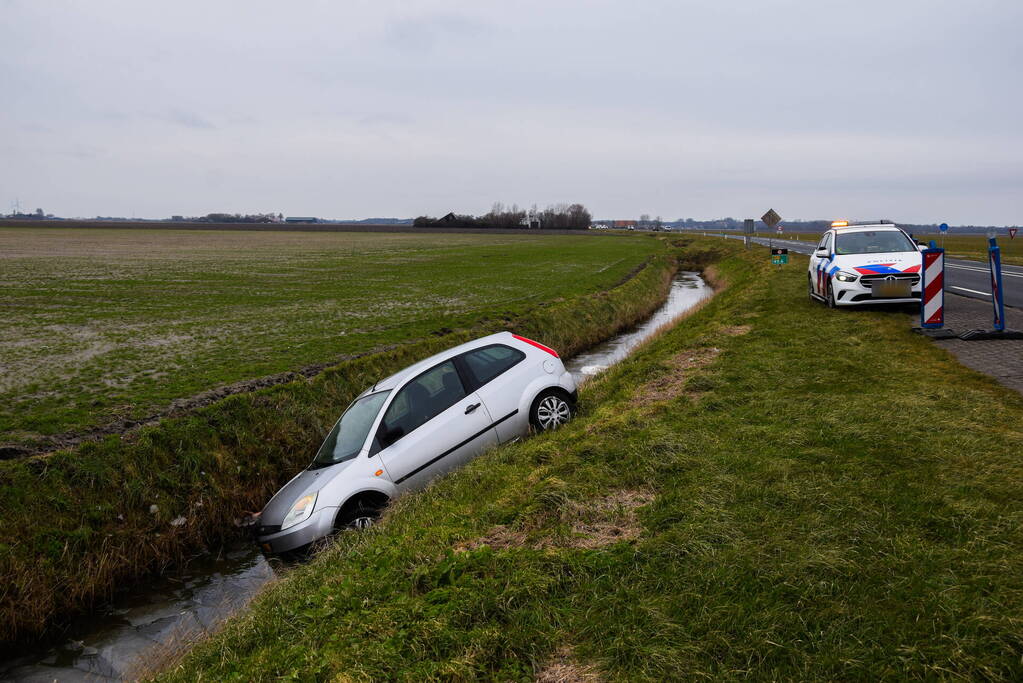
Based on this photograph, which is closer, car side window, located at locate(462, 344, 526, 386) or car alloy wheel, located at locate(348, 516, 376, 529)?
car alloy wheel, located at locate(348, 516, 376, 529)

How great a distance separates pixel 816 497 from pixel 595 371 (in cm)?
1011

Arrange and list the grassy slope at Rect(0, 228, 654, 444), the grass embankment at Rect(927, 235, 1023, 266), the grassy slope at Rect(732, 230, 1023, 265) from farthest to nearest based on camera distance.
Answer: the grassy slope at Rect(732, 230, 1023, 265)
the grass embankment at Rect(927, 235, 1023, 266)
the grassy slope at Rect(0, 228, 654, 444)

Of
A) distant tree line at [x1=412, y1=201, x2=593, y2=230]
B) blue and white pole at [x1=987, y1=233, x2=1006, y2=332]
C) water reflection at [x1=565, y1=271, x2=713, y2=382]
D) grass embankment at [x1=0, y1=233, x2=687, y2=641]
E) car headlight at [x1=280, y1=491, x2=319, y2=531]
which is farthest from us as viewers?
distant tree line at [x1=412, y1=201, x2=593, y2=230]

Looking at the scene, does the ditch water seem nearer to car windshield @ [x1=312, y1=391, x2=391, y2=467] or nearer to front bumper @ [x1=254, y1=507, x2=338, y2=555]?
front bumper @ [x1=254, y1=507, x2=338, y2=555]

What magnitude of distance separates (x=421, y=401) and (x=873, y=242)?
10.9m

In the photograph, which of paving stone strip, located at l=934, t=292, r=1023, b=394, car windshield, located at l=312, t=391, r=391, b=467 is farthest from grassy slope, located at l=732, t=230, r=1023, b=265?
car windshield, located at l=312, t=391, r=391, b=467

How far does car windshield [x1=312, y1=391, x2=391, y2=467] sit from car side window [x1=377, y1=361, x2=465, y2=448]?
20 cm

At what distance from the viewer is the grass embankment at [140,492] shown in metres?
6.43

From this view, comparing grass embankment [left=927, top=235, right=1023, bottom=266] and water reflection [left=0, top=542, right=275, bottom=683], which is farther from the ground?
grass embankment [left=927, top=235, right=1023, bottom=266]

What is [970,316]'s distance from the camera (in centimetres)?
1216

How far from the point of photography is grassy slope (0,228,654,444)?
34.4ft

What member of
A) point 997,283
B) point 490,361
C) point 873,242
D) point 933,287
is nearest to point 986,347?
point 997,283

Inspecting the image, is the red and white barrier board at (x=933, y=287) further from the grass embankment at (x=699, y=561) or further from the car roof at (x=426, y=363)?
the car roof at (x=426, y=363)

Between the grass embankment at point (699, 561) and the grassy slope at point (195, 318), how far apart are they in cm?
617
